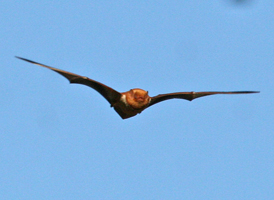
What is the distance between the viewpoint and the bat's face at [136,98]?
21.4m

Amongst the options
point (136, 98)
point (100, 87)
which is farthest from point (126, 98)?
point (100, 87)

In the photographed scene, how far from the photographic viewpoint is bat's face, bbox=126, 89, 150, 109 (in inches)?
842

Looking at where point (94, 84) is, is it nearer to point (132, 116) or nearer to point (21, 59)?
point (132, 116)

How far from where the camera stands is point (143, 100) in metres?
21.5

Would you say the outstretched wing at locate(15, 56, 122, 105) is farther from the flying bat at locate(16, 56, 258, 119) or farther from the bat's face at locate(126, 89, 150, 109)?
the bat's face at locate(126, 89, 150, 109)

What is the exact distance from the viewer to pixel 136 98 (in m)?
21.4

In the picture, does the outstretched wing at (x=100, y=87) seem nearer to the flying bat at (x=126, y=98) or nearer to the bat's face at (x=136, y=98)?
the flying bat at (x=126, y=98)

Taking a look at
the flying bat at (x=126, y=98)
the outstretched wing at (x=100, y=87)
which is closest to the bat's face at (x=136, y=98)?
the flying bat at (x=126, y=98)

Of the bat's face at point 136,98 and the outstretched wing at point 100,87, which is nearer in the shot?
A: the outstretched wing at point 100,87

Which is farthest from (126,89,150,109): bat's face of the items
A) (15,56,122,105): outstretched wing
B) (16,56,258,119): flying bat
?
(15,56,122,105): outstretched wing

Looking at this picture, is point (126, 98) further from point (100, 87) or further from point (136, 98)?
point (100, 87)

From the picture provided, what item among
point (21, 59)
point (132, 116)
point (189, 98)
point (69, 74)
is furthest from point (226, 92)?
point (21, 59)

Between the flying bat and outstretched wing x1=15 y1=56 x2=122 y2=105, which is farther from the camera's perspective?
the flying bat

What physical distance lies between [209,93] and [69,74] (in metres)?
6.54
